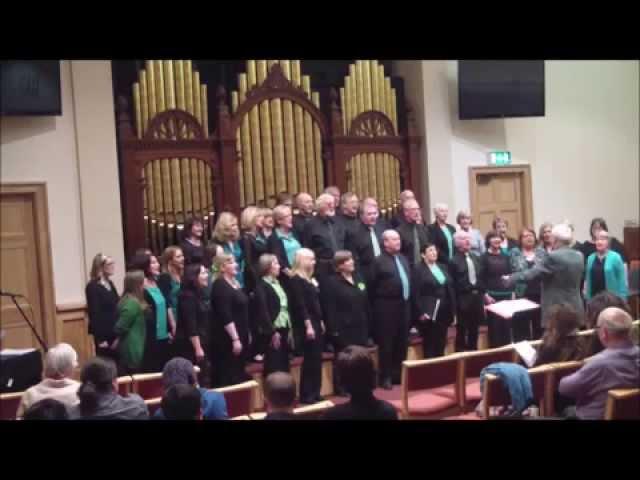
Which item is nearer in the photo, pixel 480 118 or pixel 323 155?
pixel 323 155

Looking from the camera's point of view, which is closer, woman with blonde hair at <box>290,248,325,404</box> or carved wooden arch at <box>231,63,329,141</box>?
woman with blonde hair at <box>290,248,325,404</box>

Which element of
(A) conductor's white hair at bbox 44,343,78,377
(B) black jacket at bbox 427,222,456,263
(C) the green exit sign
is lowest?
(A) conductor's white hair at bbox 44,343,78,377

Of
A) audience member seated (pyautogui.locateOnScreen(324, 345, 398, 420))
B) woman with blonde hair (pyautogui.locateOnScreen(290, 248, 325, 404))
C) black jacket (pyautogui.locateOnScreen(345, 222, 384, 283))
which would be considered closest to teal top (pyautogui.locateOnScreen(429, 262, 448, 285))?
black jacket (pyautogui.locateOnScreen(345, 222, 384, 283))

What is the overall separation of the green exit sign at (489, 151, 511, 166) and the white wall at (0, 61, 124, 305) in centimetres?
397

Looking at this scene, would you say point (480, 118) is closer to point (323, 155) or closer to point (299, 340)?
point (323, 155)

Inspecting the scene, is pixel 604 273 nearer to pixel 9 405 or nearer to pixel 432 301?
pixel 432 301

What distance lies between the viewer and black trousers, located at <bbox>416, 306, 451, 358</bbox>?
22.5ft

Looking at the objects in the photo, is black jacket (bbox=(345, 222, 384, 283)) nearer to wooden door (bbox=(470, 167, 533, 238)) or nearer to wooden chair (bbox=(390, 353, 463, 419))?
wooden chair (bbox=(390, 353, 463, 419))

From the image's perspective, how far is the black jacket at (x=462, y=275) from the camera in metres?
6.98

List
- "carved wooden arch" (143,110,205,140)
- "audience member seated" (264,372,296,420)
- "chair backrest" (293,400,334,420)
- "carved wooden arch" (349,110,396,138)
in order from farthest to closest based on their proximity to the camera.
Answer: "carved wooden arch" (349,110,396,138)
"carved wooden arch" (143,110,205,140)
"chair backrest" (293,400,334,420)
"audience member seated" (264,372,296,420)

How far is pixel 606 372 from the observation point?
4152 mm
